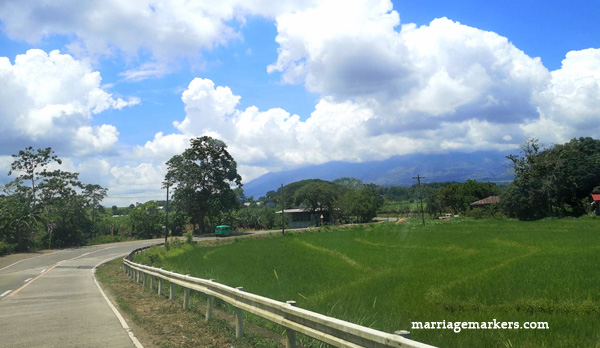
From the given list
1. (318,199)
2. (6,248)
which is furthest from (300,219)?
(6,248)

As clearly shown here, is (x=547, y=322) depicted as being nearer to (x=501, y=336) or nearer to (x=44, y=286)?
(x=501, y=336)

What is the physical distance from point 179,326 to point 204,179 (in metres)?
62.4

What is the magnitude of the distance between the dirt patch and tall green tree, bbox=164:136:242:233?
5554 cm

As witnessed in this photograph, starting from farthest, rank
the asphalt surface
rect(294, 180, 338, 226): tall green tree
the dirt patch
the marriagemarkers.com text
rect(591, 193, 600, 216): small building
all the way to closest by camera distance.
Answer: rect(294, 180, 338, 226): tall green tree
rect(591, 193, 600, 216): small building
the asphalt surface
the marriagemarkers.com text
the dirt patch

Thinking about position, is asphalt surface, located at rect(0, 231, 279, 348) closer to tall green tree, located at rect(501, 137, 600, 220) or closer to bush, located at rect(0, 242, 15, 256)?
bush, located at rect(0, 242, 15, 256)

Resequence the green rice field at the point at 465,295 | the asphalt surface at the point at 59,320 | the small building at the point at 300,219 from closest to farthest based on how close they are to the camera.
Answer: the green rice field at the point at 465,295, the asphalt surface at the point at 59,320, the small building at the point at 300,219

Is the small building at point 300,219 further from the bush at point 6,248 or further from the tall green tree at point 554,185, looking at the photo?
the bush at point 6,248

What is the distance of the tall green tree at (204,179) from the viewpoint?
69.2m

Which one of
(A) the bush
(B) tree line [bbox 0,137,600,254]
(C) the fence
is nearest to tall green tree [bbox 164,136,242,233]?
(B) tree line [bbox 0,137,600,254]

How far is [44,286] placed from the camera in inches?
760

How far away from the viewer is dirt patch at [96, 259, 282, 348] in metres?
7.98

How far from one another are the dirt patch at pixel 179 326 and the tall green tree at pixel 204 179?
55538mm

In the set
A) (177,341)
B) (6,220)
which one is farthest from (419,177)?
(177,341)

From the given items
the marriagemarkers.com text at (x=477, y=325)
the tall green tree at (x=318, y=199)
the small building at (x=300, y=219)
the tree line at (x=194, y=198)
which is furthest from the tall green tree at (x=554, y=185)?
the marriagemarkers.com text at (x=477, y=325)
